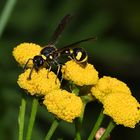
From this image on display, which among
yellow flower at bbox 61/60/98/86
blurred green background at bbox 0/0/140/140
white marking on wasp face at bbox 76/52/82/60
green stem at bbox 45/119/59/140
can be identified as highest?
white marking on wasp face at bbox 76/52/82/60

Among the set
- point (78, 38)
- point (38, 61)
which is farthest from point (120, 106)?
point (78, 38)

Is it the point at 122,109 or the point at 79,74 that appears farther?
the point at 79,74

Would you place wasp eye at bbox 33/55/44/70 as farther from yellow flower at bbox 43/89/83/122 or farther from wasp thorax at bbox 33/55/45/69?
yellow flower at bbox 43/89/83/122

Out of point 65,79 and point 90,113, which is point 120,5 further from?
point 65,79

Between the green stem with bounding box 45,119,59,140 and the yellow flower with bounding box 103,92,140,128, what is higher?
the yellow flower with bounding box 103,92,140,128

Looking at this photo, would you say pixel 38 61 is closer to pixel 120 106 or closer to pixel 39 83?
pixel 39 83

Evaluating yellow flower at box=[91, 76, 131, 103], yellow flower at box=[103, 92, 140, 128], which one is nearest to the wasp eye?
yellow flower at box=[91, 76, 131, 103]
